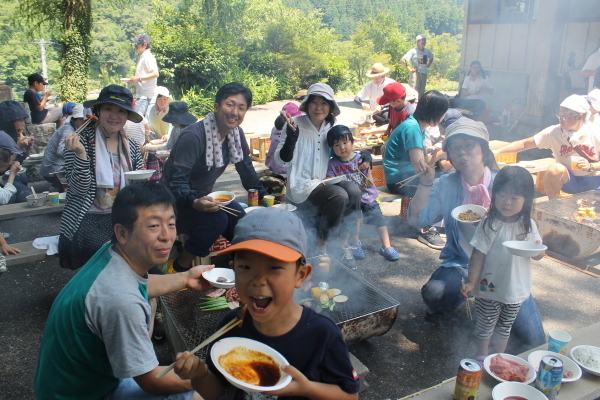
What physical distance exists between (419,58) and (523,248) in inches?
475

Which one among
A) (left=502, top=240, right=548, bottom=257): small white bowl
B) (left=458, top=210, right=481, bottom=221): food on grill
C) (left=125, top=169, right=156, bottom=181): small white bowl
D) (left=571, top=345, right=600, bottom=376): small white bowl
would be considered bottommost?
(left=571, top=345, right=600, bottom=376): small white bowl

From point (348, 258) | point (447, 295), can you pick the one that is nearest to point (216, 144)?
point (348, 258)

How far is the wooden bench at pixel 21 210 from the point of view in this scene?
495 cm

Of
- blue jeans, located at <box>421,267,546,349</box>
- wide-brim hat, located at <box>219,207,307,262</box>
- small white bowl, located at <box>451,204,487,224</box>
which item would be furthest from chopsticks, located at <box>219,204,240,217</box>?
wide-brim hat, located at <box>219,207,307,262</box>

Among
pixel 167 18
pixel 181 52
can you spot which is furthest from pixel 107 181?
pixel 167 18

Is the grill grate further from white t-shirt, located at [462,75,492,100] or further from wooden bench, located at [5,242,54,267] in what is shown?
white t-shirt, located at [462,75,492,100]

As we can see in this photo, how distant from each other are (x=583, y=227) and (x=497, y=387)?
3.35 metres

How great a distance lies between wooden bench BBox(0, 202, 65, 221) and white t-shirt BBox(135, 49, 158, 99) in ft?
15.8

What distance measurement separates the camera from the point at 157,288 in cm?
259

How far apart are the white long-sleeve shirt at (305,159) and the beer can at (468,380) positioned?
292cm

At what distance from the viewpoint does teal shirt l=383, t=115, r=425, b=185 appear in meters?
5.10

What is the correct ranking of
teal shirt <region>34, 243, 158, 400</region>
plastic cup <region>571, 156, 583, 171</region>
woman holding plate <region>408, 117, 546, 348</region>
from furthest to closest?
plastic cup <region>571, 156, 583, 171</region>, woman holding plate <region>408, 117, 546, 348</region>, teal shirt <region>34, 243, 158, 400</region>

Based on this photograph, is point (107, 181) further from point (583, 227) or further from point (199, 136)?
point (583, 227)

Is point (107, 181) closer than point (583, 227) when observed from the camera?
Yes
